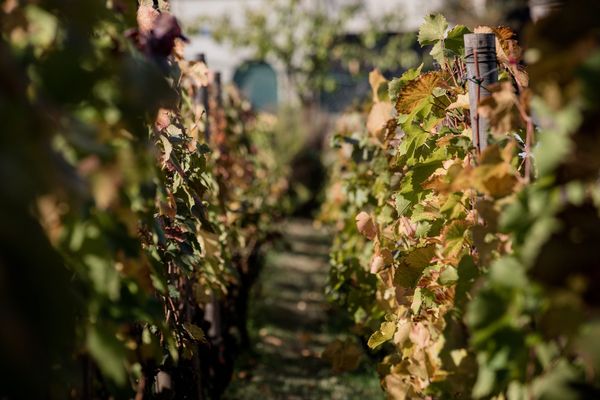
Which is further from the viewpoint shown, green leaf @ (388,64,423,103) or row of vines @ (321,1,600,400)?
green leaf @ (388,64,423,103)

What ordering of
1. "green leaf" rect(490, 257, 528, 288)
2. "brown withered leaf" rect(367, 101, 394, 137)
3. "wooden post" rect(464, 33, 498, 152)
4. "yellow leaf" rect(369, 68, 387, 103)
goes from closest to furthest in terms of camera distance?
"green leaf" rect(490, 257, 528, 288)
"wooden post" rect(464, 33, 498, 152)
"brown withered leaf" rect(367, 101, 394, 137)
"yellow leaf" rect(369, 68, 387, 103)

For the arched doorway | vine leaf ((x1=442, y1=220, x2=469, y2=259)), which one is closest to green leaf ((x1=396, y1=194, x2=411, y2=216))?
vine leaf ((x1=442, y1=220, x2=469, y2=259))

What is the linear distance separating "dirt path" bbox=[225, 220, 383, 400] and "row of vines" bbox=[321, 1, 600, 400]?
156 cm

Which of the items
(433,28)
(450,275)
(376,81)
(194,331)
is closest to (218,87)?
(376,81)

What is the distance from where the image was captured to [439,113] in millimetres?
2316

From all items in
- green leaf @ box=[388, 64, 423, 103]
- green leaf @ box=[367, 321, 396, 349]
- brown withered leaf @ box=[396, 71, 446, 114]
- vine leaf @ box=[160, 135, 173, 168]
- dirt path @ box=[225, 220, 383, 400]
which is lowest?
dirt path @ box=[225, 220, 383, 400]

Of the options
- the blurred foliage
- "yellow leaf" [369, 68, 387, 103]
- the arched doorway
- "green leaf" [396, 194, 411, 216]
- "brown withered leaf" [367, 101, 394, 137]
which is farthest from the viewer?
the arched doorway

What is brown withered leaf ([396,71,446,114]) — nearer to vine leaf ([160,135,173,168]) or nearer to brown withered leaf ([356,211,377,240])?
brown withered leaf ([356,211,377,240])

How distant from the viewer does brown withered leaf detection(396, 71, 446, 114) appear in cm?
216

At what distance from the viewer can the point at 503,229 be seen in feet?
4.42

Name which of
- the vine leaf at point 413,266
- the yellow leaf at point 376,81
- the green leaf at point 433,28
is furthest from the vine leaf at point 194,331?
the yellow leaf at point 376,81

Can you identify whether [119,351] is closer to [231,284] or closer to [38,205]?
[38,205]

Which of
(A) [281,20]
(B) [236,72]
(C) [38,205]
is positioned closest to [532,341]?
(C) [38,205]

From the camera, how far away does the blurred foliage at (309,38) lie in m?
14.9
